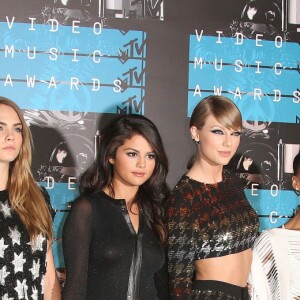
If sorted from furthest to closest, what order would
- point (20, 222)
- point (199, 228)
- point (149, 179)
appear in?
1. point (149, 179)
2. point (199, 228)
3. point (20, 222)

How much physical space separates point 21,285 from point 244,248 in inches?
43.7

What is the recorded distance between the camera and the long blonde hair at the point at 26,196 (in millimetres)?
2973

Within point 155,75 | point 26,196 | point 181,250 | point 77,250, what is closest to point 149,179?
point 181,250

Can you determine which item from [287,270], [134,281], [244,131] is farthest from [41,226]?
[244,131]

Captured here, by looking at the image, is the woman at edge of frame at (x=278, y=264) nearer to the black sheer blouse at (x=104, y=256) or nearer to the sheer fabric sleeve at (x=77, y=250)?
the black sheer blouse at (x=104, y=256)

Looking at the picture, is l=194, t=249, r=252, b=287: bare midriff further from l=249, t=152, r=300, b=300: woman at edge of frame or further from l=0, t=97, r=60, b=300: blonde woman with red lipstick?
l=0, t=97, r=60, b=300: blonde woman with red lipstick

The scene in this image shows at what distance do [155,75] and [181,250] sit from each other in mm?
1252

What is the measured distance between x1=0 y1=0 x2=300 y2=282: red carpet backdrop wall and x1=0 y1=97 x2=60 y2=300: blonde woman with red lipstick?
2.47 ft

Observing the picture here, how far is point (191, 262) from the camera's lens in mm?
3174

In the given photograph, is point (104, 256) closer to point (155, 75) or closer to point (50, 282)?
point (50, 282)

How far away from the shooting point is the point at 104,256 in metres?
3.08

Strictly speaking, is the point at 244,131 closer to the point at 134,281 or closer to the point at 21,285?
the point at 134,281

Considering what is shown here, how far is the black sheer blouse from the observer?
3.05 meters

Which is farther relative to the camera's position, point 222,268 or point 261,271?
point 261,271
